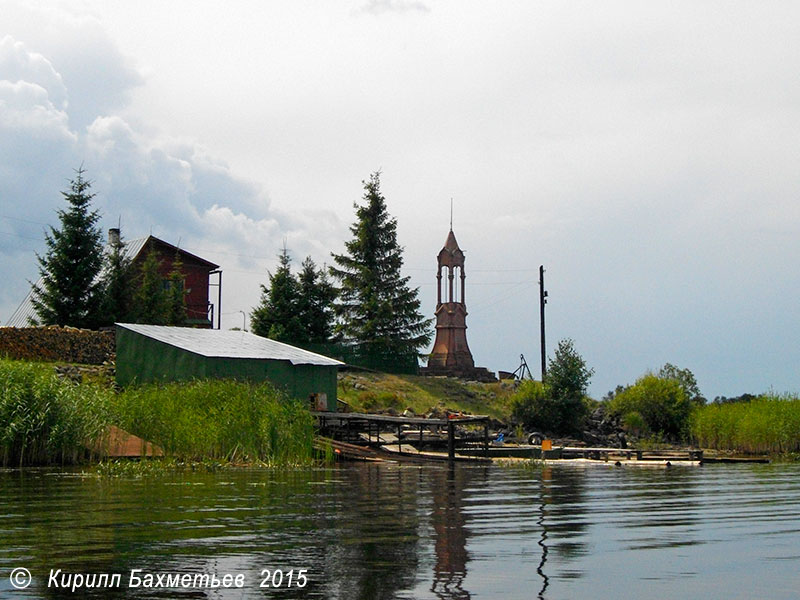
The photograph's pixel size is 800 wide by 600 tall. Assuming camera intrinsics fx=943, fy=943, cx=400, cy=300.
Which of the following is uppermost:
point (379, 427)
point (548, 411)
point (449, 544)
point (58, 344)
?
point (58, 344)


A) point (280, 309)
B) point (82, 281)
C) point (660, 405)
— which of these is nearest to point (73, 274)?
point (82, 281)

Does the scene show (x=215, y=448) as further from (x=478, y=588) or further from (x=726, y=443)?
(x=726, y=443)

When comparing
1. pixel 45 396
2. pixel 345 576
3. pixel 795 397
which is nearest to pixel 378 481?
pixel 45 396

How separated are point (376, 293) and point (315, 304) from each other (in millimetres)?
4172

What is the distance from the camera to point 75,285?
49.2 meters

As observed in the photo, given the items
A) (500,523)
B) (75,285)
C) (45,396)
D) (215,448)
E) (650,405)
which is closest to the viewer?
(500,523)

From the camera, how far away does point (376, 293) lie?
6353cm

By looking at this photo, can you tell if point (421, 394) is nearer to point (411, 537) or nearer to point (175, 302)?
point (175, 302)

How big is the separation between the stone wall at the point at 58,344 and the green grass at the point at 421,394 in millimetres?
13063

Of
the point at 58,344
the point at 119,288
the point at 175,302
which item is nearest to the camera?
the point at 58,344

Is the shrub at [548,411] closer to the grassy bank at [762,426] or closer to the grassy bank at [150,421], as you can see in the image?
the grassy bank at [762,426]

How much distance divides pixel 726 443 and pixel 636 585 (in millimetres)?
35520

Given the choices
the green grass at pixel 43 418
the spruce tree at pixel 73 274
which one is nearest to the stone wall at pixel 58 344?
the spruce tree at pixel 73 274

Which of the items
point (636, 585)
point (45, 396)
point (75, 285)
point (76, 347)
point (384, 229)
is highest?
point (384, 229)
